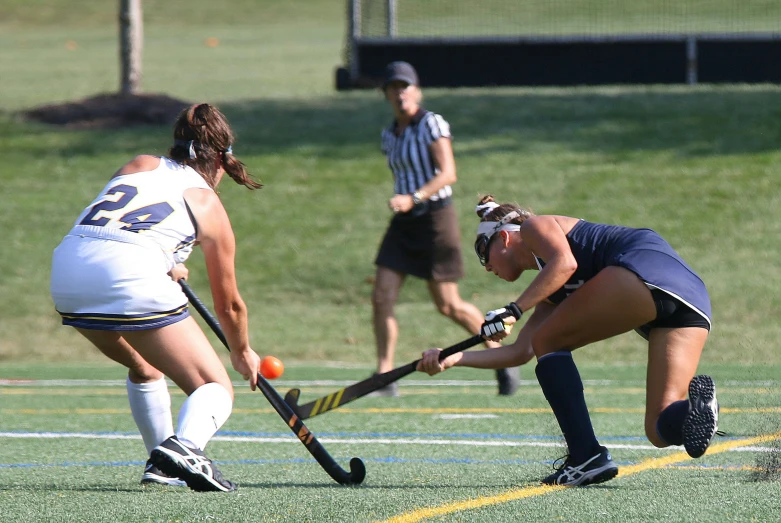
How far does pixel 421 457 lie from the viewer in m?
6.00

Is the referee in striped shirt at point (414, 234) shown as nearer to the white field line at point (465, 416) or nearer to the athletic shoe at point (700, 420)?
the white field line at point (465, 416)

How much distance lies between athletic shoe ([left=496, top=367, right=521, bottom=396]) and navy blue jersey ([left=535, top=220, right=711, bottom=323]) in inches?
126

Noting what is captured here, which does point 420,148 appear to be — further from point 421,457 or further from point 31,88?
point 31,88

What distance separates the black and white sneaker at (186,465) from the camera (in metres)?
4.40

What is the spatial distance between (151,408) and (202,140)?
119 cm

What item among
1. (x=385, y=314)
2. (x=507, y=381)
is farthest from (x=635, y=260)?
(x=385, y=314)

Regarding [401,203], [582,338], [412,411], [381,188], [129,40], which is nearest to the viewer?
[582,338]

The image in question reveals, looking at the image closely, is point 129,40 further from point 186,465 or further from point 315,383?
point 186,465

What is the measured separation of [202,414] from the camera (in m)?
4.66

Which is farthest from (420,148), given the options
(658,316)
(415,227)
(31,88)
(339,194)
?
(31,88)

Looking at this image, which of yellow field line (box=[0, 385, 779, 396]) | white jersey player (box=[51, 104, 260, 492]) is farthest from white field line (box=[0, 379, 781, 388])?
white jersey player (box=[51, 104, 260, 492])

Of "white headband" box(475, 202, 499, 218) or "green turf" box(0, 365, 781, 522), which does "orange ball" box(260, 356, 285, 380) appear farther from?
"white headband" box(475, 202, 499, 218)

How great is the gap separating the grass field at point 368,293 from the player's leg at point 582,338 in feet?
0.41

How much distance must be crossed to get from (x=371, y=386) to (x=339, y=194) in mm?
10339
